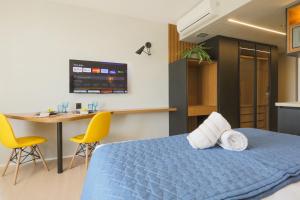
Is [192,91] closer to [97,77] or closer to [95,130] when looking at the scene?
[97,77]

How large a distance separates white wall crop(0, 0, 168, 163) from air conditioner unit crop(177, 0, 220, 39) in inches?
17.2

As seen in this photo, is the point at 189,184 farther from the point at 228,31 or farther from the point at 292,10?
the point at 228,31

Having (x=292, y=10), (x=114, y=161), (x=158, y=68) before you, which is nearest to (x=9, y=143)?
(x=114, y=161)

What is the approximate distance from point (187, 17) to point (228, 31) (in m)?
0.79

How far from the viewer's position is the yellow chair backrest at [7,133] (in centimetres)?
205

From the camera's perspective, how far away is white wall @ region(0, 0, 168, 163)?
2572 mm

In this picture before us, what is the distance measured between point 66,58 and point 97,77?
0.56m

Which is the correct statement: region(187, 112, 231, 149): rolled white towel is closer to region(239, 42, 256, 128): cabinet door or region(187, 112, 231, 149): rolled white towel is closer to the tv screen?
the tv screen

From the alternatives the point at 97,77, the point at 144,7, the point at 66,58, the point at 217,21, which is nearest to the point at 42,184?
the point at 97,77

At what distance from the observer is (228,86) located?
343cm

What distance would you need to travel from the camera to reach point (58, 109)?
2807mm

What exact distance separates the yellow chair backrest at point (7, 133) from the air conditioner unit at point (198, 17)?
9.86 feet

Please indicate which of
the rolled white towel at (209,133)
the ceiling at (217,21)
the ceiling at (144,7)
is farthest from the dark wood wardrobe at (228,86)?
the rolled white towel at (209,133)

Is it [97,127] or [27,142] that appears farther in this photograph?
[97,127]
